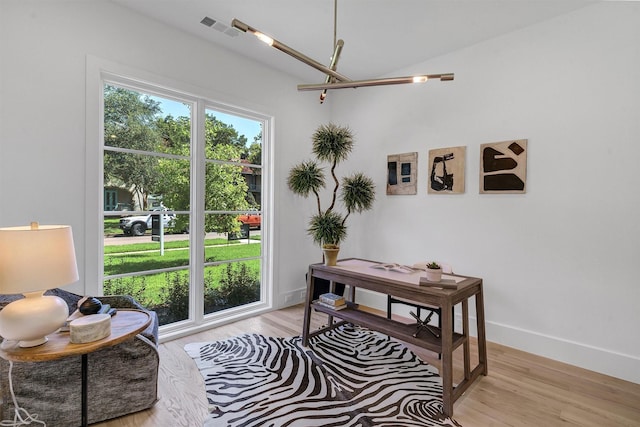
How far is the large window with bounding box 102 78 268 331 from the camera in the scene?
270 cm

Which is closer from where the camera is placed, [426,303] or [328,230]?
[426,303]

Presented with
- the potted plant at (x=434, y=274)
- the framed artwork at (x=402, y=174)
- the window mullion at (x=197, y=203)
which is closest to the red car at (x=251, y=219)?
the window mullion at (x=197, y=203)

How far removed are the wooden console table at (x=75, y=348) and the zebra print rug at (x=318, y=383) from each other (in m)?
0.73

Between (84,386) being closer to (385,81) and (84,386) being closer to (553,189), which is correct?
(385,81)

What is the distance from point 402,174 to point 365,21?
172cm

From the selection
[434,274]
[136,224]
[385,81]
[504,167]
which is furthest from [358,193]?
[136,224]

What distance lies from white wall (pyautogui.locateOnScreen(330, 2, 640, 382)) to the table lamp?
326 cm

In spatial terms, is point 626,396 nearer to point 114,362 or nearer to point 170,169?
point 114,362

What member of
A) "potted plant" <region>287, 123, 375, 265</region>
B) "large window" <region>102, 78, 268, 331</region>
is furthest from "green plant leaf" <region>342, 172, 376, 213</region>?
"large window" <region>102, 78, 268, 331</region>

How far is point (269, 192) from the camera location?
3.83 meters

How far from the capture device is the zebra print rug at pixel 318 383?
6.16 ft

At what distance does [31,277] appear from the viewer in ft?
4.35

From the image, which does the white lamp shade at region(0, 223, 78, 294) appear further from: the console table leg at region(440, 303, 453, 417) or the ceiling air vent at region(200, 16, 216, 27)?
the ceiling air vent at region(200, 16, 216, 27)

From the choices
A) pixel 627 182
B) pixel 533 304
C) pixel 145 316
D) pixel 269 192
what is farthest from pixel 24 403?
pixel 627 182
